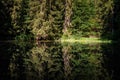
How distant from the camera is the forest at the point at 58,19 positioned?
62.4 m

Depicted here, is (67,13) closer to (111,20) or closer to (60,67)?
(111,20)

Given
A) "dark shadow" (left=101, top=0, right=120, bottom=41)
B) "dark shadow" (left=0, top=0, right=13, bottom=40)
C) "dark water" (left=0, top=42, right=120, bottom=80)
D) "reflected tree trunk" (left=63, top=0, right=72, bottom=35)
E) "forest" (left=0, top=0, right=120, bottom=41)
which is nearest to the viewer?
"dark water" (left=0, top=42, right=120, bottom=80)

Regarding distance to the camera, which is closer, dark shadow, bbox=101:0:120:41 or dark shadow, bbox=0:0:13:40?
dark shadow, bbox=0:0:13:40

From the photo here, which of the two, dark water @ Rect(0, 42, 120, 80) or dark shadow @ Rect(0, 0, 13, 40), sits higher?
dark shadow @ Rect(0, 0, 13, 40)

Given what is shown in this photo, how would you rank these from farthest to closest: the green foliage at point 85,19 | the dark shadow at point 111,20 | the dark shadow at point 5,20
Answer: the green foliage at point 85,19 < the dark shadow at point 111,20 < the dark shadow at point 5,20

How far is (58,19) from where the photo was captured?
6612cm

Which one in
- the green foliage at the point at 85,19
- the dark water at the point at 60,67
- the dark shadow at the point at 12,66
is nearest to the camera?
the dark shadow at the point at 12,66

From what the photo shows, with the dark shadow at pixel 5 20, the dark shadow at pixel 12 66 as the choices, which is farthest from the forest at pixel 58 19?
the dark shadow at pixel 12 66

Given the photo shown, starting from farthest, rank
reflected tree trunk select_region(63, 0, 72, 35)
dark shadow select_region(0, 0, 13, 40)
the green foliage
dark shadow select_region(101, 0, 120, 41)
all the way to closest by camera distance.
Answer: the green foliage
reflected tree trunk select_region(63, 0, 72, 35)
dark shadow select_region(101, 0, 120, 41)
dark shadow select_region(0, 0, 13, 40)

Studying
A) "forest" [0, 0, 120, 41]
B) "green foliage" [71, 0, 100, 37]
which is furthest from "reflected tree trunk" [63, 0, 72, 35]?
"green foliage" [71, 0, 100, 37]

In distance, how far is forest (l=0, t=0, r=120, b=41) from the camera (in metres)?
62.4

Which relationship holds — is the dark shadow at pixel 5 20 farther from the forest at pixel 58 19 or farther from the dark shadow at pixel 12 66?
the dark shadow at pixel 12 66

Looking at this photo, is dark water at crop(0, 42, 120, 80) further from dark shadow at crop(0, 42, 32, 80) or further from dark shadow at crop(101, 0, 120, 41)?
dark shadow at crop(101, 0, 120, 41)

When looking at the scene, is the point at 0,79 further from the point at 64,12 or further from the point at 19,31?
the point at 64,12
